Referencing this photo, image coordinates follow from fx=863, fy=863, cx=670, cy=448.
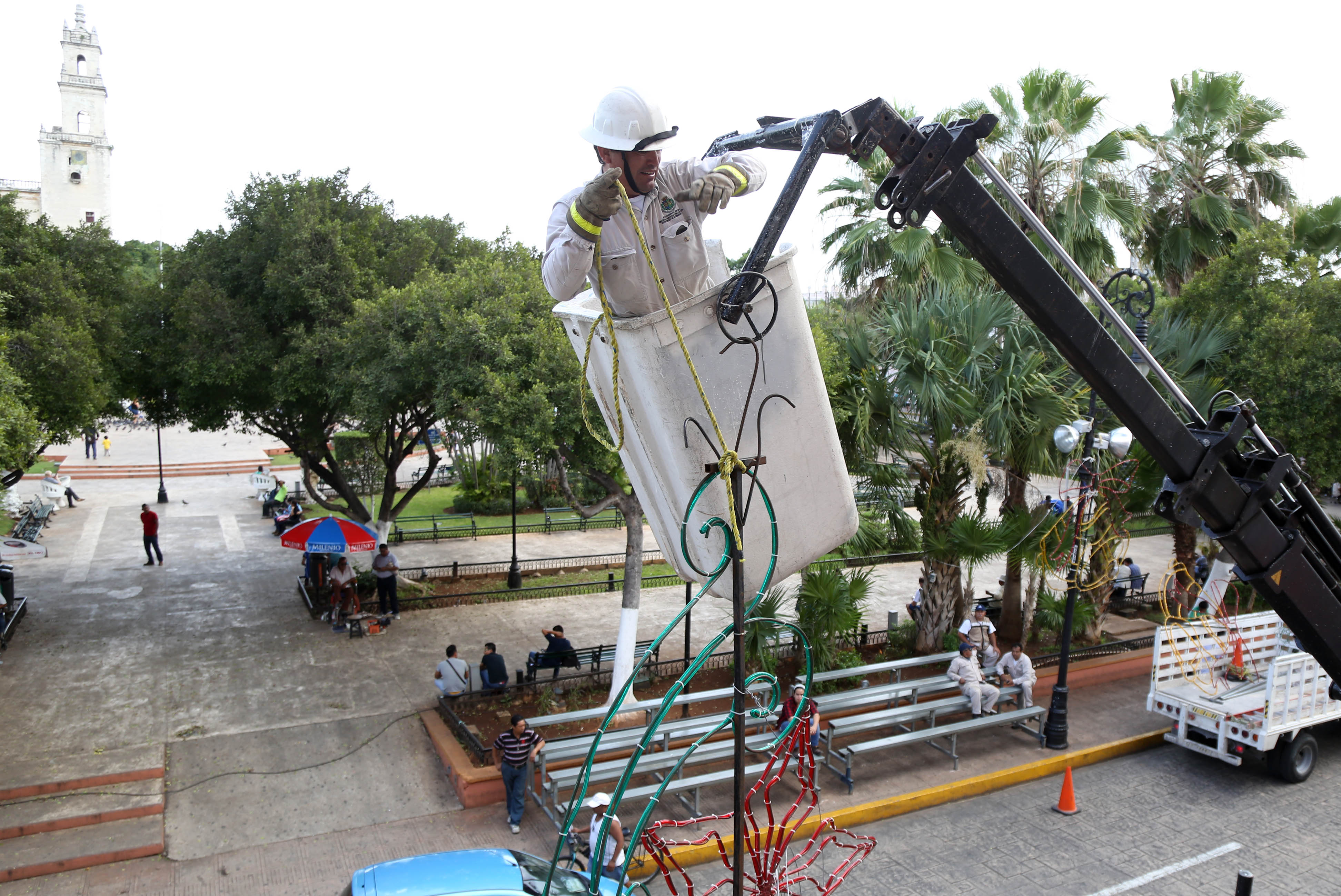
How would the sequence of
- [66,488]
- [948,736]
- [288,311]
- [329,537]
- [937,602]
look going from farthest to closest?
[66,488] → [288,311] → [329,537] → [937,602] → [948,736]

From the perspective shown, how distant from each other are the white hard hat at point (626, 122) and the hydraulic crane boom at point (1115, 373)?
522 millimetres

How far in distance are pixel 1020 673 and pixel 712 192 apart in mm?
10720

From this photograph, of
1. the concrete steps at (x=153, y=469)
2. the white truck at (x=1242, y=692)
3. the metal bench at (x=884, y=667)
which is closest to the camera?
the white truck at (x=1242, y=692)

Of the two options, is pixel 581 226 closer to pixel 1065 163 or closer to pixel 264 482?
pixel 1065 163

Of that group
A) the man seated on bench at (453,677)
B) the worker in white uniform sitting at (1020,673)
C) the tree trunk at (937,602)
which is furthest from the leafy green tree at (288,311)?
the worker in white uniform sitting at (1020,673)

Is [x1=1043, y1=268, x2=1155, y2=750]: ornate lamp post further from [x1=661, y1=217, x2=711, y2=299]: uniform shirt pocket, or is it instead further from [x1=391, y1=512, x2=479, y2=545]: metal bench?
[x1=391, y1=512, x2=479, y2=545]: metal bench

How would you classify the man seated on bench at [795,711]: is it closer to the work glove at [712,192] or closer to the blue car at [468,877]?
the blue car at [468,877]

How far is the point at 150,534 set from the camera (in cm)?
1908

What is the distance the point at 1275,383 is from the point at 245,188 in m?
17.6

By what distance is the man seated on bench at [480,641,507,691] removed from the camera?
1180 cm

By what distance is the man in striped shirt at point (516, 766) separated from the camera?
29.9ft

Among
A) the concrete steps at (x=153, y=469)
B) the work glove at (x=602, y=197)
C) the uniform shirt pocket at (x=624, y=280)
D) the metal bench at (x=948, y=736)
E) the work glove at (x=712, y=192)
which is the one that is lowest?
the metal bench at (x=948, y=736)

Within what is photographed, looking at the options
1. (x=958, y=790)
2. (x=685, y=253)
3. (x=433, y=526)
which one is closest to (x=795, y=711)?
(x=958, y=790)

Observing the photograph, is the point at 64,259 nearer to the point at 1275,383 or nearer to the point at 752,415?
the point at 752,415
